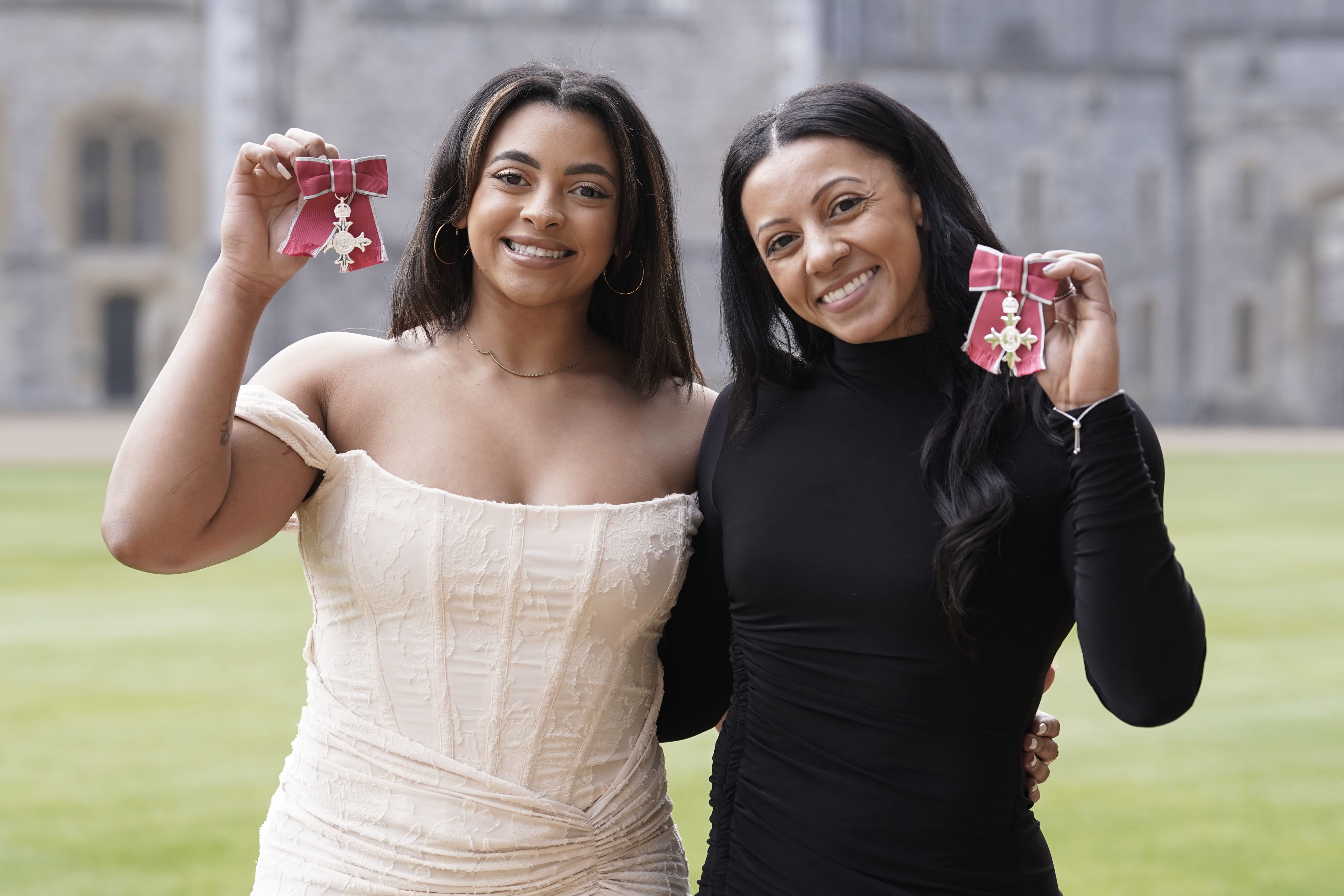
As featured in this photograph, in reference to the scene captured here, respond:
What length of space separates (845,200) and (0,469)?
49.6 ft

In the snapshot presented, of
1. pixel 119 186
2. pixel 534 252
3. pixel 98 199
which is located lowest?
pixel 534 252

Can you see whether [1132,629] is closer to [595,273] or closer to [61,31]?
[595,273]

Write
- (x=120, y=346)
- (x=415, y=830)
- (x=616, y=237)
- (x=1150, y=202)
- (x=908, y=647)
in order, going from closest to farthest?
1. (x=908, y=647)
2. (x=415, y=830)
3. (x=616, y=237)
4. (x=120, y=346)
5. (x=1150, y=202)

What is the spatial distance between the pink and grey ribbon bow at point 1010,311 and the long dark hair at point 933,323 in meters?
0.15

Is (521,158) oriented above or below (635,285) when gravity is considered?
above

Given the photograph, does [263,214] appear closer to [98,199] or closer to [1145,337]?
[98,199]

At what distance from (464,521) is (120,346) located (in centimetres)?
2750

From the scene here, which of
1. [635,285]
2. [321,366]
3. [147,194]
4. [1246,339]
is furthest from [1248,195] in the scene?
[321,366]

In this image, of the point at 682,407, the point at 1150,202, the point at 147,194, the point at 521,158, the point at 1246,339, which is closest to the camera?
the point at 521,158

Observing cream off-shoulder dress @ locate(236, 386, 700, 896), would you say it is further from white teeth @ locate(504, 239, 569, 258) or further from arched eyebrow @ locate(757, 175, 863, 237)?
A: arched eyebrow @ locate(757, 175, 863, 237)

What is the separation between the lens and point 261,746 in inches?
209

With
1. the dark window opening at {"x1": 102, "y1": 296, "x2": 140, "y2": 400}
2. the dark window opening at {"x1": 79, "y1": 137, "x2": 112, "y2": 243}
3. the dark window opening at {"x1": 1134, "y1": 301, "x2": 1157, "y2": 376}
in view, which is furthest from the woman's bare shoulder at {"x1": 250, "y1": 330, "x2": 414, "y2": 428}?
the dark window opening at {"x1": 1134, "y1": 301, "x2": 1157, "y2": 376}

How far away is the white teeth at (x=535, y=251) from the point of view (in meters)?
2.02

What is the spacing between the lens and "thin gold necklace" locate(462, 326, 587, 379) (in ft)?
7.02
